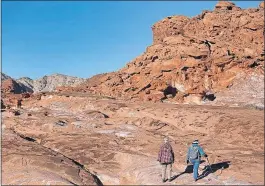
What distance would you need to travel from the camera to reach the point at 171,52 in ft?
159

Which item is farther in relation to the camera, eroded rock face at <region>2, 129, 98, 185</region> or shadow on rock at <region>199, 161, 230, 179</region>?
shadow on rock at <region>199, 161, 230, 179</region>

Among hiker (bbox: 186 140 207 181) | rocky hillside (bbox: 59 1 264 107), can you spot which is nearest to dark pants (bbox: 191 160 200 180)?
hiker (bbox: 186 140 207 181)

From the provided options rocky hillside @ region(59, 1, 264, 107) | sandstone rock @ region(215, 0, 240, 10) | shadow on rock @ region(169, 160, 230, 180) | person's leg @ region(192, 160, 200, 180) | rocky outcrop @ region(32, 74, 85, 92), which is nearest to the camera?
person's leg @ region(192, 160, 200, 180)

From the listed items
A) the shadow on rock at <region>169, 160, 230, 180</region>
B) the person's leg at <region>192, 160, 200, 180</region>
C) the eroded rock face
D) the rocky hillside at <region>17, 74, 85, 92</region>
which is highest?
the rocky hillside at <region>17, 74, 85, 92</region>

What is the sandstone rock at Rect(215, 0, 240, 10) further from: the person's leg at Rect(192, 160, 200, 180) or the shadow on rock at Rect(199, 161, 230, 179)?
the person's leg at Rect(192, 160, 200, 180)

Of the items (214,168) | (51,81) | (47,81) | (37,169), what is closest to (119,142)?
→ (214,168)

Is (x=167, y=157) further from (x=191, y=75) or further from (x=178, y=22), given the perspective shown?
(x=178, y=22)

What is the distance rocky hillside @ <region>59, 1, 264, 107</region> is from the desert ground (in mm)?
7404

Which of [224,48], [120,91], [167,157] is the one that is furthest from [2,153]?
[224,48]

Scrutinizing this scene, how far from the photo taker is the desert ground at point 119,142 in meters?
15.1

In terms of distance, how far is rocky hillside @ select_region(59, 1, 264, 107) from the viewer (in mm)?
→ 43875

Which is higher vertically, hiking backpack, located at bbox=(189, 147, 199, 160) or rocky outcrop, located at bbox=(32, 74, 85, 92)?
rocky outcrop, located at bbox=(32, 74, 85, 92)

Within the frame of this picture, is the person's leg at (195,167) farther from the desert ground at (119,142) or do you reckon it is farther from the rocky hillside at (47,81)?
the rocky hillside at (47,81)

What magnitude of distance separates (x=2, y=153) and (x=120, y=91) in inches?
1124
